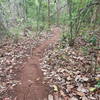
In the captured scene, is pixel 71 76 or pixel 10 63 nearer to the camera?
pixel 71 76

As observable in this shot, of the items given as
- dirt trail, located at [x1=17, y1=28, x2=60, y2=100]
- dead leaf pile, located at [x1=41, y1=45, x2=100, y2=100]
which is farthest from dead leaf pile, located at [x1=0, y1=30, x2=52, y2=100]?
dead leaf pile, located at [x1=41, y1=45, x2=100, y2=100]

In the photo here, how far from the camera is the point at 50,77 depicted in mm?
4906

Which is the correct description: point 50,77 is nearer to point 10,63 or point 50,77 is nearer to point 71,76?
point 71,76

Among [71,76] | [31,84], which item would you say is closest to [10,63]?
[31,84]

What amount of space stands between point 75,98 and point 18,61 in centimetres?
351

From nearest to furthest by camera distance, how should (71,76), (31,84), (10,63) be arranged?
(31,84) → (71,76) → (10,63)

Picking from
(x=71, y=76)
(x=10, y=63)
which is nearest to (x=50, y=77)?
(x=71, y=76)

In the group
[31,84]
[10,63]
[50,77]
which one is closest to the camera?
[31,84]

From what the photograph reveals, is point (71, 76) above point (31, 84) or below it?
above

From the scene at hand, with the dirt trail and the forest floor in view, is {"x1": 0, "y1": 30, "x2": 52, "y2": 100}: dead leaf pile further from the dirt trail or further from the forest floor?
the dirt trail

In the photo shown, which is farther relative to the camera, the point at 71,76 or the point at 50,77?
the point at 50,77

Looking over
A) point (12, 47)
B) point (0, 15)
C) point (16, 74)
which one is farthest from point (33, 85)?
point (0, 15)

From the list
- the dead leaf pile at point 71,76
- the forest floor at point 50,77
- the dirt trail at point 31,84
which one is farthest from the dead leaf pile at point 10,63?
the dead leaf pile at point 71,76

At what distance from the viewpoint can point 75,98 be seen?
379 centimetres
